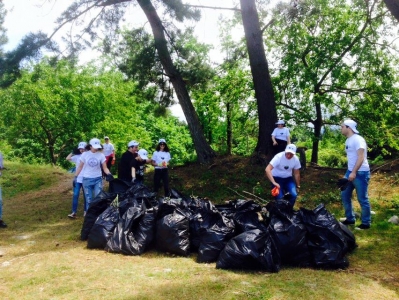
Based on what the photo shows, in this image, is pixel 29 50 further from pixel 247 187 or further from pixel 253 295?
pixel 253 295

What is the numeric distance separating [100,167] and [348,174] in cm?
412

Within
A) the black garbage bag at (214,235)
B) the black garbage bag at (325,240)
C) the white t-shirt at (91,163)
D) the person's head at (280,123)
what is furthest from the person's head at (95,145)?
the black garbage bag at (325,240)

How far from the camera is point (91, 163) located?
6750 millimetres

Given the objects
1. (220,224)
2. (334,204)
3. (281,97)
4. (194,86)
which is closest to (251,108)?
(281,97)

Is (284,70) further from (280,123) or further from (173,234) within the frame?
(173,234)

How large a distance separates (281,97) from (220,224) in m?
8.78

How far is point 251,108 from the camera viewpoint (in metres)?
13.0

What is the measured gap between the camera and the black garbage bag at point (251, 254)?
4.11 metres

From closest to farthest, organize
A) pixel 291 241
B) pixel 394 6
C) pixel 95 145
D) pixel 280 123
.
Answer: pixel 291 241 → pixel 394 6 → pixel 95 145 → pixel 280 123

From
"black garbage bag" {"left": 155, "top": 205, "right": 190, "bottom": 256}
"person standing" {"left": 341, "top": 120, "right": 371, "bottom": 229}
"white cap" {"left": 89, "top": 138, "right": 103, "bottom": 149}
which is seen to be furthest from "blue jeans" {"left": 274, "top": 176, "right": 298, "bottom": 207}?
"white cap" {"left": 89, "top": 138, "right": 103, "bottom": 149}

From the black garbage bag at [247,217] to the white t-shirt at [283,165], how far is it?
0.88m

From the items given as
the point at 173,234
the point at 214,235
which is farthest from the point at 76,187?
the point at 214,235

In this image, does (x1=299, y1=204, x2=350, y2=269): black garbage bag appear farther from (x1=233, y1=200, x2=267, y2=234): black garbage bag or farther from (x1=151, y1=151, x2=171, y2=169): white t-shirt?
(x1=151, y1=151, x2=171, y2=169): white t-shirt

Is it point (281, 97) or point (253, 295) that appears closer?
point (253, 295)
